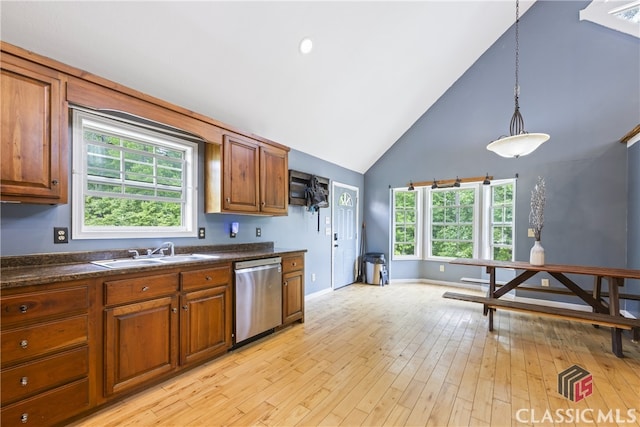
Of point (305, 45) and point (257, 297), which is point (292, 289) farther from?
point (305, 45)

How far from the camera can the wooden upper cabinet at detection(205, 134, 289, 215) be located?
2854 mm

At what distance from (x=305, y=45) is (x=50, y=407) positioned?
11.5ft

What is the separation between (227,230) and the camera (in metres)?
3.26

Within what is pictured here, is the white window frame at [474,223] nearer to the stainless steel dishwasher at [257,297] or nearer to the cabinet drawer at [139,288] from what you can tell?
the stainless steel dishwasher at [257,297]

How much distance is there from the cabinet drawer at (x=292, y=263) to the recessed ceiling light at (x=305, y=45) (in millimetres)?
2348

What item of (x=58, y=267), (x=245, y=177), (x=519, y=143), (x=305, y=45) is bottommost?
(x=58, y=267)

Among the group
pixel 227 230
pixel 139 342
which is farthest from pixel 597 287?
pixel 139 342

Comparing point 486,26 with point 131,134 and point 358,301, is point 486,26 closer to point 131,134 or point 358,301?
point 358,301

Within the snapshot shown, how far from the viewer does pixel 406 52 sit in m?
3.85

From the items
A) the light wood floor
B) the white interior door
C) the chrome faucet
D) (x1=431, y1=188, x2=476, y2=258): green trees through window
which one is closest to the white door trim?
the white interior door

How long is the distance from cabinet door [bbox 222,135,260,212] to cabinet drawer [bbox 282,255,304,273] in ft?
2.32

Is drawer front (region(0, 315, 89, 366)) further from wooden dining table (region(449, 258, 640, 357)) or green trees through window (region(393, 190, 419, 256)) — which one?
green trees through window (region(393, 190, 419, 256))

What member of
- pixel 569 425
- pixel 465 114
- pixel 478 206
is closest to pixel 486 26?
pixel 465 114

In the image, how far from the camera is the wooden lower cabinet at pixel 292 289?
3.19 metres
